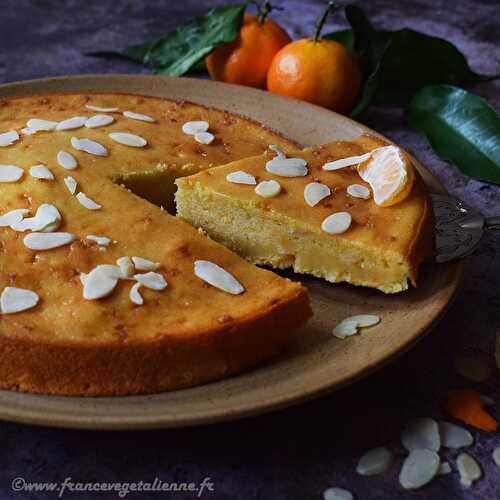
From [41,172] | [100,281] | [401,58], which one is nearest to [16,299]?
[100,281]

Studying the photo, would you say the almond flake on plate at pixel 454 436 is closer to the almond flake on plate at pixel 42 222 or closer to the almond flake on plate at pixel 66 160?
the almond flake on plate at pixel 42 222

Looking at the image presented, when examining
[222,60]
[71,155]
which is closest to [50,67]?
[222,60]

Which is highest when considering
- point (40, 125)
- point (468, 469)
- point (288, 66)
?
point (40, 125)

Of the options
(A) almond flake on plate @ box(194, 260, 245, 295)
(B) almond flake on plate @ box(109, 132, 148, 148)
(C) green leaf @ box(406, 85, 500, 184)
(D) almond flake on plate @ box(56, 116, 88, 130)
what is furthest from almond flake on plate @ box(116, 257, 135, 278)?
(C) green leaf @ box(406, 85, 500, 184)

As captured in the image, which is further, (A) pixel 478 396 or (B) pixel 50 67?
(B) pixel 50 67

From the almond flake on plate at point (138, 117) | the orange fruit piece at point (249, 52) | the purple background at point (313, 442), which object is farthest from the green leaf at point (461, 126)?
the almond flake on plate at point (138, 117)

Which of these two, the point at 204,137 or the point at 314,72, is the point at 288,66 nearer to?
the point at 314,72

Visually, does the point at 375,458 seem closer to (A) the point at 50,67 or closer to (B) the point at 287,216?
(B) the point at 287,216
